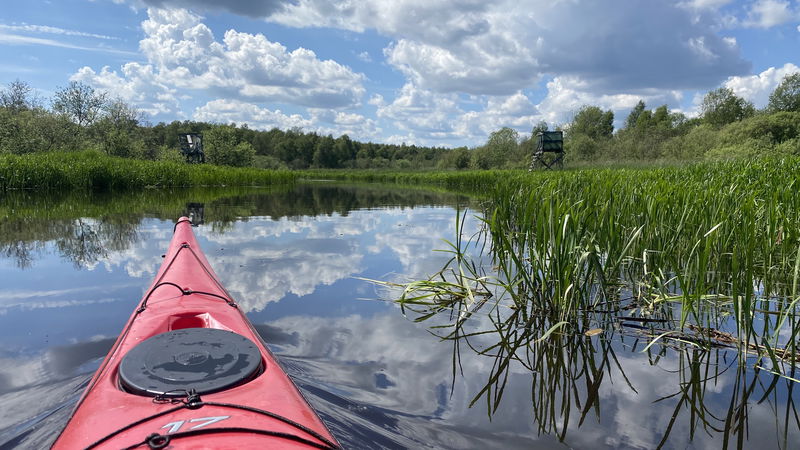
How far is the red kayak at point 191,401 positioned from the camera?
5.03ft

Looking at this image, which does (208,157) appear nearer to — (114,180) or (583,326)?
(114,180)

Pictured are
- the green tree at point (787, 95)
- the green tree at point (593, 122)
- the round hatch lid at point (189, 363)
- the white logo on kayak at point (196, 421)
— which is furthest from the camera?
the green tree at point (593, 122)

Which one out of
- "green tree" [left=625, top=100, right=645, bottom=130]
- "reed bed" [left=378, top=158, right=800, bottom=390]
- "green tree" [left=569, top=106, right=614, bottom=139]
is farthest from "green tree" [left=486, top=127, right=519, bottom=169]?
"reed bed" [left=378, top=158, right=800, bottom=390]

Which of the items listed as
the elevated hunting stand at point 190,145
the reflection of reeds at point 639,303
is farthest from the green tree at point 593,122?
the reflection of reeds at point 639,303

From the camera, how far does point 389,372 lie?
3.13 m

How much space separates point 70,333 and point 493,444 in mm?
3488

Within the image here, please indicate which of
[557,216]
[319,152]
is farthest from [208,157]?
[557,216]

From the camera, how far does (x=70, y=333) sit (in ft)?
12.4

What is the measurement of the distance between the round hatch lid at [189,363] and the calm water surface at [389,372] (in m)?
0.63

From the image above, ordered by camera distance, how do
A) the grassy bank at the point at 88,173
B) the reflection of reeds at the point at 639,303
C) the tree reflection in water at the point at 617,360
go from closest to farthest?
the tree reflection in water at the point at 617,360
the reflection of reeds at the point at 639,303
the grassy bank at the point at 88,173

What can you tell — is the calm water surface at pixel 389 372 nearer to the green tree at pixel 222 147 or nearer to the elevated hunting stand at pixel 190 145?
the elevated hunting stand at pixel 190 145

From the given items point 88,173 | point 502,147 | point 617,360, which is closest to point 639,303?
point 617,360

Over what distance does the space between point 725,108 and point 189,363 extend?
5435 centimetres

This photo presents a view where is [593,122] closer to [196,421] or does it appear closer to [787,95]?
[787,95]
